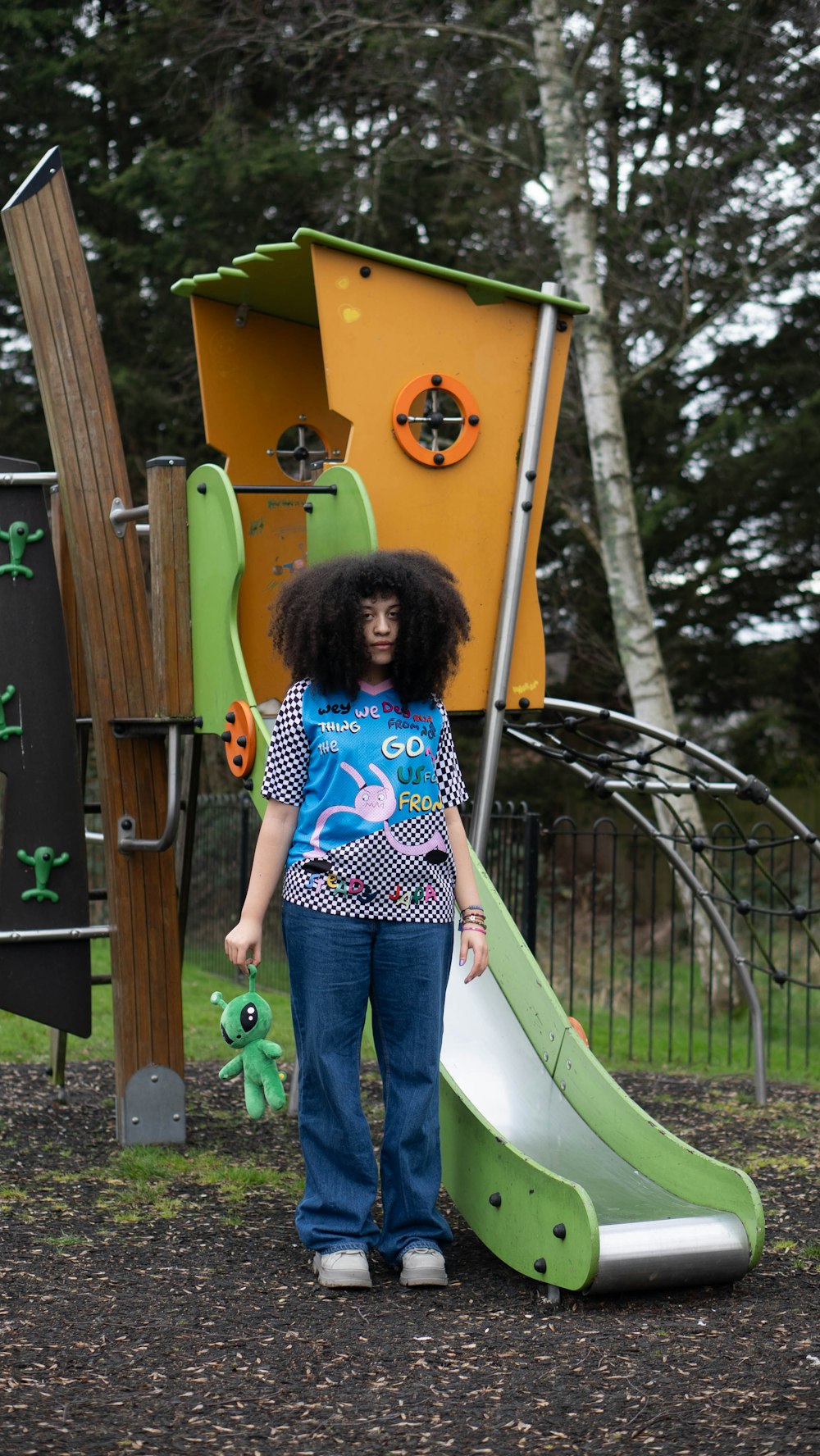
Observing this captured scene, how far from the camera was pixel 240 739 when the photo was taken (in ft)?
14.1

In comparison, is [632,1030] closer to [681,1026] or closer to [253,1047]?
[681,1026]

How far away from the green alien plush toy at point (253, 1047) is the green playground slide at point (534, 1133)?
0.45 m

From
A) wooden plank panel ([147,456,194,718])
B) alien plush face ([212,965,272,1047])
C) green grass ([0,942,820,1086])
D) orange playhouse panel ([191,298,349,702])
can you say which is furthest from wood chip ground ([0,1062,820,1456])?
green grass ([0,942,820,1086])

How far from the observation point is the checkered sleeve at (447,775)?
11.3 feet

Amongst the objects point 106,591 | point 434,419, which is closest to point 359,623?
point 434,419

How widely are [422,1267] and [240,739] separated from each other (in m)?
1.61

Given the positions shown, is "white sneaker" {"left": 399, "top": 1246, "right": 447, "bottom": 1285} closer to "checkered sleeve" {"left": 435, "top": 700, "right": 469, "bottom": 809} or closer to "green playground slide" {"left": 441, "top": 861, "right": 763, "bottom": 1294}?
"green playground slide" {"left": 441, "top": 861, "right": 763, "bottom": 1294}

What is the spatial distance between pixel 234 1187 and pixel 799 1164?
1.90 meters

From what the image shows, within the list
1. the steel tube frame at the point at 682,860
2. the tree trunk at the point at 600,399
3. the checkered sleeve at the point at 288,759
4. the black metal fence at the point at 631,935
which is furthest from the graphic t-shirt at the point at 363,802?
→ the tree trunk at the point at 600,399

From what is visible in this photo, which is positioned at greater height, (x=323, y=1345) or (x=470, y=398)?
(x=470, y=398)

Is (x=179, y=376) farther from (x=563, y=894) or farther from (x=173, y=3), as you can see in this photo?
(x=563, y=894)

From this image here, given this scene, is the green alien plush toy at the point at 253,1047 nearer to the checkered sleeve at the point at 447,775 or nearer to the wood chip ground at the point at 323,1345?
the wood chip ground at the point at 323,1345

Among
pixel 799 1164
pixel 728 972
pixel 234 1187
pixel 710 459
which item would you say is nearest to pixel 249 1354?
pixel 234 1187

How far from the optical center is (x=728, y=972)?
9.84 metres
